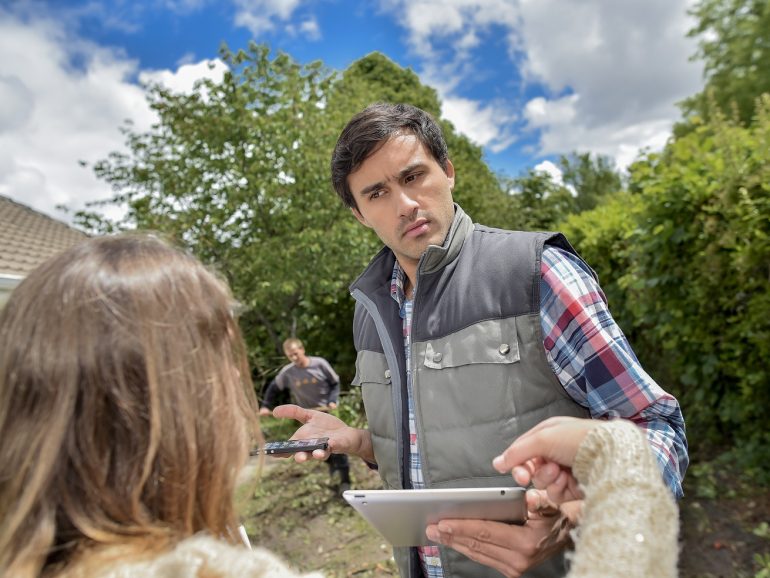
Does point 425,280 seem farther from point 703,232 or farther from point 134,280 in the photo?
point 703,232

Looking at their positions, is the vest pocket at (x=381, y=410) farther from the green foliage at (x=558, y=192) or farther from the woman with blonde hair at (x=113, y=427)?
the green foliage at (x=558, y=192)

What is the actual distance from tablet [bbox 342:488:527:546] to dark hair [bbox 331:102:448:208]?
1.24m

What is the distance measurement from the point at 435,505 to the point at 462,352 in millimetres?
506

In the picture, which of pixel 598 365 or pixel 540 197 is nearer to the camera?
pixel 598 365

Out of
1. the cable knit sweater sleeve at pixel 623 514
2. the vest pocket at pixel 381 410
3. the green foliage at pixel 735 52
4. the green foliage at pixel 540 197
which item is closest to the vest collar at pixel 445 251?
the vest pocket at pixel 381 410

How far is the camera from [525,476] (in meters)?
1.14

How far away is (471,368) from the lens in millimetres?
1692

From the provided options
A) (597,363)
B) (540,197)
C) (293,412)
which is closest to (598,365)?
(597,363)

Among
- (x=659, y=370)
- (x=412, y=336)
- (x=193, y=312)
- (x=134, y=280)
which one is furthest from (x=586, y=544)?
(x=659, y=370)

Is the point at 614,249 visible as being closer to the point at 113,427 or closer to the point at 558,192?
the point at 113,427

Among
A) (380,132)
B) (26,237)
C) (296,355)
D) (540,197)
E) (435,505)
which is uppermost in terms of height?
(540,197)

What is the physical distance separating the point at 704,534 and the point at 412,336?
335 cm

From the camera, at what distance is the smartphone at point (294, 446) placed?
1.80 meters

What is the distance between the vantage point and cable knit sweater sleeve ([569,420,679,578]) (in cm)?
86
